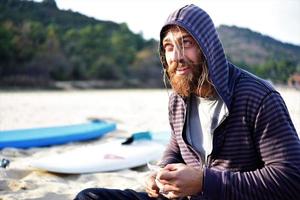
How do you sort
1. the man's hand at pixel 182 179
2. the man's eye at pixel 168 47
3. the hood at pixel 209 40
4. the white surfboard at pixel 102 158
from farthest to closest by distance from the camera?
the white surfboard at pixel 102 158 → the man's eye at pixel 168 47 → the hood at pixel 209 40 → the man's hand at pixel 182 179

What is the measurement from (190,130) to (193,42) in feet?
1.30

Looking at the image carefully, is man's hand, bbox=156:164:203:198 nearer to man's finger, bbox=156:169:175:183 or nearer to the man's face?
man's finger, bbox=156:169:175:183

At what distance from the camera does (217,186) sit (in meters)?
1.38

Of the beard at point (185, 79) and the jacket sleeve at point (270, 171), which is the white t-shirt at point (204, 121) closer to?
the beard at point (185, 79)

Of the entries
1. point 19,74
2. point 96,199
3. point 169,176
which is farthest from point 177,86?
point 19,74

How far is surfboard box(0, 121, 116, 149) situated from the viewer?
15.4ft

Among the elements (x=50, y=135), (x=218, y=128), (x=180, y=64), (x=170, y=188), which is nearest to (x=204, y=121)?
(x=218, y=128)

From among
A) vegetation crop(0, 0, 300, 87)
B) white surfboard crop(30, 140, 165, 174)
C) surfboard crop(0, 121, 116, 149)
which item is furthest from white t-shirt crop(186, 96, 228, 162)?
vegetation crop(0, 0, 300, 87)

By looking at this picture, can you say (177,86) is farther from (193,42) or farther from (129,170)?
(129,170)

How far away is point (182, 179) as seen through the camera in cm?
135

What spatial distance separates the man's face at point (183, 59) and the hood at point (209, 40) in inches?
1.9

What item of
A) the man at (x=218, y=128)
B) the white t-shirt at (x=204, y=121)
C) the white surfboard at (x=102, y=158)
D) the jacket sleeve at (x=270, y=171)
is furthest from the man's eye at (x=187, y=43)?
the white surfboard at (x=102, y=158)

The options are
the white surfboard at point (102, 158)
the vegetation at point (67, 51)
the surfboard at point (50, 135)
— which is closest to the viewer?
the white surfboard at point (102, 158)

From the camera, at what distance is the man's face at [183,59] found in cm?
153
